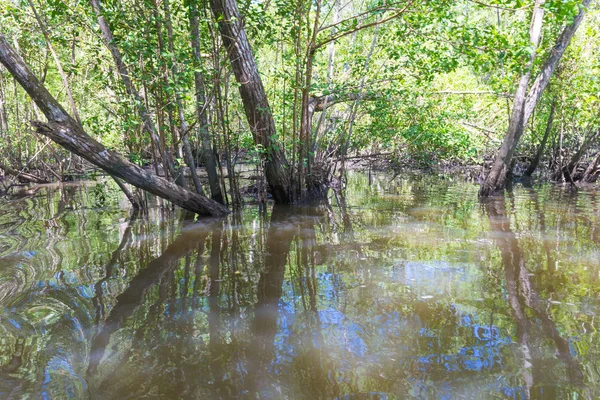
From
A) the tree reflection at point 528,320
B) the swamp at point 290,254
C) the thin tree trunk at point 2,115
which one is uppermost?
the thin tree trunk at point 2,115

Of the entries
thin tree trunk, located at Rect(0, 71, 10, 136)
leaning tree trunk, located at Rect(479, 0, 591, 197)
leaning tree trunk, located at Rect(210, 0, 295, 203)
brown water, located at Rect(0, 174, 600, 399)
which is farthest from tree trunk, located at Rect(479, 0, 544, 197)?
thin tree trunk, located at Rect(0, 71, 10, 136)

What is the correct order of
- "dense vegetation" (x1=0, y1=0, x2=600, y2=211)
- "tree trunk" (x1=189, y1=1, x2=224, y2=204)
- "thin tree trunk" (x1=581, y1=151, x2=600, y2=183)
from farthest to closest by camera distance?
"thin tree trunk" (x1=581, y1=151, x2=600, y2=183) < "tree trunk" (x1=189, y1=1, x2=224, y2=204) < "dense vegetation" (x1=0, y1=0, x2=600, y2=211)

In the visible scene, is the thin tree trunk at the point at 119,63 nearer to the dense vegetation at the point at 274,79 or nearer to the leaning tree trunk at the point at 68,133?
the dense vegetation at the point at 274,79

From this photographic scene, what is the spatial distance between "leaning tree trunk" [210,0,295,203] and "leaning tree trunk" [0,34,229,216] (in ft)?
6.95

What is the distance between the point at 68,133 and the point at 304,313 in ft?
12.1

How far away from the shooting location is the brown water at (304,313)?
2.19m

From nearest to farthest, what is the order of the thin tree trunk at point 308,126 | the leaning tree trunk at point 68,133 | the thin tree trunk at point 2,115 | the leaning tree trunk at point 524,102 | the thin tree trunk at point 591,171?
the leaning tree trunk at point 68,133 < the thin tree trunk at point 308,126 < the leaning tree trunk at point 524,102 < the thin tree trunk at point 2,115 < the thin tree trunk at point 591,171

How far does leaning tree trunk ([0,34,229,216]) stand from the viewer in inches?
186

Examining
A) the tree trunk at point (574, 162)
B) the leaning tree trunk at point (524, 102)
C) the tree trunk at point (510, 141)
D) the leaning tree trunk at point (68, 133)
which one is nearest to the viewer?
the leaning tree trunk at point (68, 133)

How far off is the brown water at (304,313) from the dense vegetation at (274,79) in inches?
76.7

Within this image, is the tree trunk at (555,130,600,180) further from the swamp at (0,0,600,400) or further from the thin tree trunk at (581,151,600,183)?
the swamp at (0,0,600,400)

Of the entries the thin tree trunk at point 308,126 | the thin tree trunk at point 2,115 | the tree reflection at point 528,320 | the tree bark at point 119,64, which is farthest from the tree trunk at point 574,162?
the thin tree trunk at point 2,115

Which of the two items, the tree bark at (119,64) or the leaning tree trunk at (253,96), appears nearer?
the tree bark at (119,64)

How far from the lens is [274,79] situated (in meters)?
8.05
